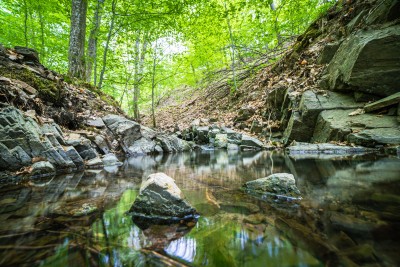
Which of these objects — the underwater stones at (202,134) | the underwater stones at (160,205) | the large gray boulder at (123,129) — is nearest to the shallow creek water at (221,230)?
the underwater stones at (160,205)

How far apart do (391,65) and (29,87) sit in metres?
8.70

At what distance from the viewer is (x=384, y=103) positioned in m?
4.93

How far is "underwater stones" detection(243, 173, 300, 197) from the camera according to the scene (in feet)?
7.10

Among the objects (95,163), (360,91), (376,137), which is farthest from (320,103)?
(95,163)

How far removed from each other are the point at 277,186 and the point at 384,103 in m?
4.51

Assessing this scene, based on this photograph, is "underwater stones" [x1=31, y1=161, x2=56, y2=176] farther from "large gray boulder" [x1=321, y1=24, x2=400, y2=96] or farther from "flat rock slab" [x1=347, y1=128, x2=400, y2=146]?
"large gray boulder" [x1=321, y1=24, x2=400, y2=96]

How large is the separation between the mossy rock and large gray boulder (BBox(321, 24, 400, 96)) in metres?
7.83

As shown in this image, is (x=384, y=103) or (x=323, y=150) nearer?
(x=384, y=103)

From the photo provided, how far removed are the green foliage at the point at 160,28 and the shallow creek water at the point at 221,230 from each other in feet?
16.9

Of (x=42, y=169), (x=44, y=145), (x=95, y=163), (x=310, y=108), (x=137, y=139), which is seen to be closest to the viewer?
(x=42, y=169)

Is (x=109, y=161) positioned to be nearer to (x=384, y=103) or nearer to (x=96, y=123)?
(x=96, y=123)

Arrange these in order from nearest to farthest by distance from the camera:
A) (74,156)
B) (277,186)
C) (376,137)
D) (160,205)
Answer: (160,205), (277,186), (74,156), (376,137)

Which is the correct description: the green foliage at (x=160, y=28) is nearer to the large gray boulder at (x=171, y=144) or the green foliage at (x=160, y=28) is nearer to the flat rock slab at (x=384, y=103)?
the flat rock slab at (x=384, y=103)

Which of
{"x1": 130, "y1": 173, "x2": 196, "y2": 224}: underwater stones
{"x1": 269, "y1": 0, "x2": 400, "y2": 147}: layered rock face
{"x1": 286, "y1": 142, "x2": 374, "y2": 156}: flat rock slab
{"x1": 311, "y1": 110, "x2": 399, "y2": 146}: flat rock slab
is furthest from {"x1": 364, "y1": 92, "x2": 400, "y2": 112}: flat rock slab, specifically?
{"x1": 130, "y1": 173, "x2": 196, "y2": 224}: underwater stones
